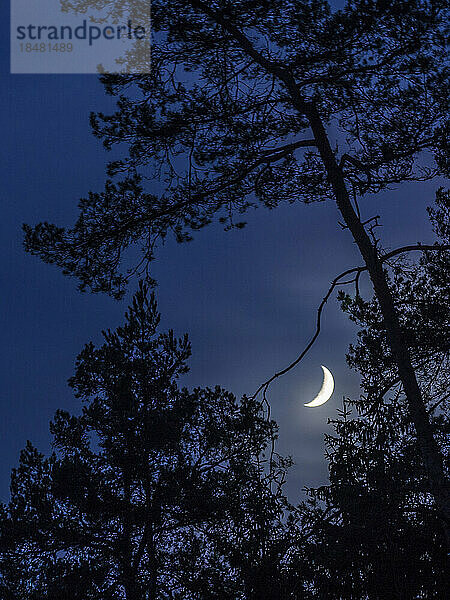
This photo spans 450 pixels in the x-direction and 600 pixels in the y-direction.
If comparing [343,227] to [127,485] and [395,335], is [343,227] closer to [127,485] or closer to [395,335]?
[395,335]

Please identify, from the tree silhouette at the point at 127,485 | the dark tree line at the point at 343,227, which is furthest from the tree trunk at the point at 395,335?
the tree silhouette at the point at 127,485

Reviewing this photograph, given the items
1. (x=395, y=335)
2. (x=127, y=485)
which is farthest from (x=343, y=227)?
(x=127, y=485)

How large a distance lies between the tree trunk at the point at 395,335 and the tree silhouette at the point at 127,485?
5093mm

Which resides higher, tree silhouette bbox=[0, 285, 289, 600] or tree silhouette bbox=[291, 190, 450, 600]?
tree silhouette bbox=[0, 285, 289, 600]

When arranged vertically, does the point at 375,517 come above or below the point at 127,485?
below

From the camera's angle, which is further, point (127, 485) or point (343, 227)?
point (127, 485)

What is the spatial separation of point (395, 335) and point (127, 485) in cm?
888

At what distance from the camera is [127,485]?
49.7 ft

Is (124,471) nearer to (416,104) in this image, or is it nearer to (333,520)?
(333,520)

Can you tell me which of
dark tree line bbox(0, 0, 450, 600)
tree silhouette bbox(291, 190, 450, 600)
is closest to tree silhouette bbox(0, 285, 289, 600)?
dark tree line bbox(0, 0, 450, 600)

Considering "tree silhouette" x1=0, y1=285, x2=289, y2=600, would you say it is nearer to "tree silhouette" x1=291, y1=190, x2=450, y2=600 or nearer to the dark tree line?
the dark tree line

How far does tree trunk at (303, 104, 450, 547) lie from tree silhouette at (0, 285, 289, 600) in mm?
5093

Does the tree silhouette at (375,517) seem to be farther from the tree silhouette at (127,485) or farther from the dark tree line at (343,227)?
the tree silhouette at (127,485)

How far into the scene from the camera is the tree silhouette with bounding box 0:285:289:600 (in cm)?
1406
